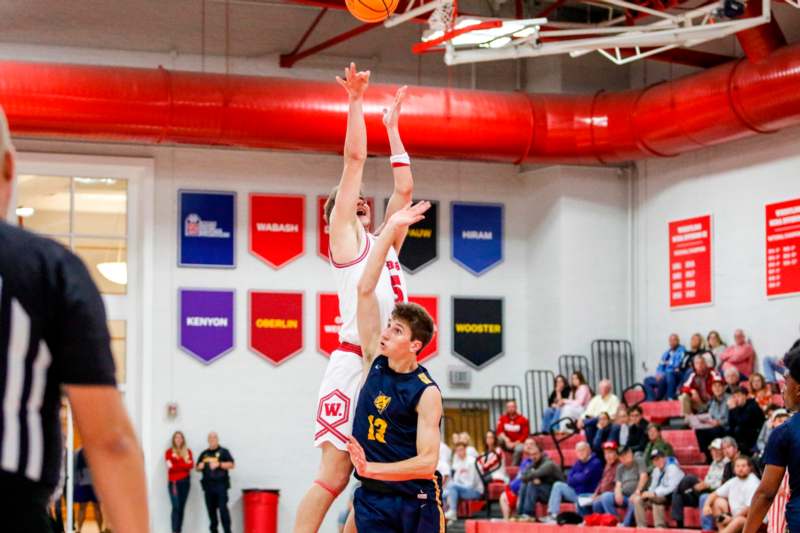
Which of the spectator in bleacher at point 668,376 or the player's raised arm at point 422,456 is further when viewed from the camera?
the spectator in bleacher at point 668,376

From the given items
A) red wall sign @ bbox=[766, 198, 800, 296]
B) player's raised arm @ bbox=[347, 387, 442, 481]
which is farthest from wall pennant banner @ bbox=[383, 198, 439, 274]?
player's raised arm @ bbox=[347, 387, 442, 481]

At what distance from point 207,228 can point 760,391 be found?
9.71m

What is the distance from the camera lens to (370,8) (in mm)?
13836

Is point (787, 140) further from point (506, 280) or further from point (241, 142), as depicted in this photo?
point (241, 142)

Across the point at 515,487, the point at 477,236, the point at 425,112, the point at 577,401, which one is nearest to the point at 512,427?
the point at 577,401

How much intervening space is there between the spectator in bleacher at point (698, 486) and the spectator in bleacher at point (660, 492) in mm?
132

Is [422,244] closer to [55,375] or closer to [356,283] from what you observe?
[356,283]

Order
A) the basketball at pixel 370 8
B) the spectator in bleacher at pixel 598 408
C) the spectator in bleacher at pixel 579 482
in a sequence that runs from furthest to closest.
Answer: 1. the spectator in bleacher at pixel 598 408
2. the spectator in bleacher at pixel 579 482
3. the basketball at pixel 370 8

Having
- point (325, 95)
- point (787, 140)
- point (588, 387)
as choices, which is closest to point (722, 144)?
point (787, 140)

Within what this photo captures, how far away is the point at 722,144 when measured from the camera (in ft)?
70.8

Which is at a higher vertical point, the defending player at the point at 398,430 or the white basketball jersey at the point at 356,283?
the white basketball jersey at the point at 356,283

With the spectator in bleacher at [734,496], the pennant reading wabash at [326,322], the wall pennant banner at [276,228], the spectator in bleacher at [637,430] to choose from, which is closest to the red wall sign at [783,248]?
the spectator in bleacher at [637,430]

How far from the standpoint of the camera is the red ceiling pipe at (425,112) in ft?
63.5

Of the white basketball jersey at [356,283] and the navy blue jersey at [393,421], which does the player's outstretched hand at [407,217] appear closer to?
the white basketball jersey at [356,283]
